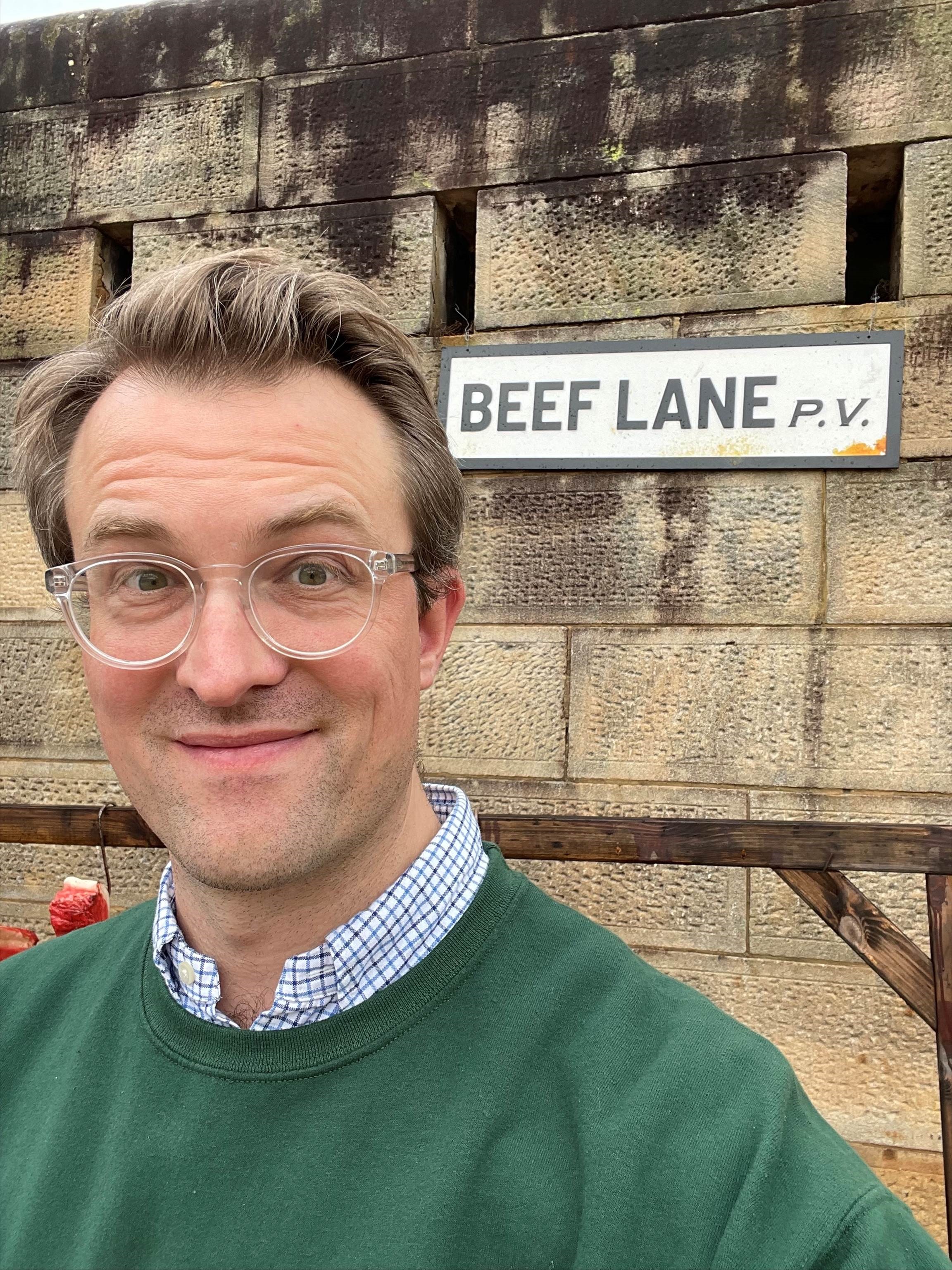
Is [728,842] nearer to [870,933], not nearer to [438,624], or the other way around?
[870,933]

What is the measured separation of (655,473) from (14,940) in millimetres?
2434

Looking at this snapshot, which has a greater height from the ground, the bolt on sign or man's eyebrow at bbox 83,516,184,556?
the bolt on sign

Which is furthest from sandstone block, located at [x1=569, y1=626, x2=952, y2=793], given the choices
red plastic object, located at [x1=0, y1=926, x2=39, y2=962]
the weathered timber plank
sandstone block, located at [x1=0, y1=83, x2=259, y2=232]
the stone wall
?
sandstone block, located at [x1=0, y1=83, x2=259, y2=232]

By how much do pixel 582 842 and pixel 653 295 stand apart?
1.89 m

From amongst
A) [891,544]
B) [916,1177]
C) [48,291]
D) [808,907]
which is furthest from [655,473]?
[48,291]

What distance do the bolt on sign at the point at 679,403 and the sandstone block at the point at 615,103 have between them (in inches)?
25.3

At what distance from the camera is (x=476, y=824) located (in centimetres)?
137

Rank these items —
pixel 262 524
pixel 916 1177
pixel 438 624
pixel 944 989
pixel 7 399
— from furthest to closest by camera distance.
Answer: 1. pixel 7 399
2. pixel 916 1177
3. pixel 944 989
4. pixel 438 624
5. pixel 262 524

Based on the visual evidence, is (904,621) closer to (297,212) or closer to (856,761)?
(856,761)

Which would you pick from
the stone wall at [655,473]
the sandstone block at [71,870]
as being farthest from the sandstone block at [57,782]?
the sandstone block at [71,870]

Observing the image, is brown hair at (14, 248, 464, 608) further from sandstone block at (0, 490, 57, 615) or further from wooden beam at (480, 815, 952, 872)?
sandstone block at (0, 490, 57, 615)

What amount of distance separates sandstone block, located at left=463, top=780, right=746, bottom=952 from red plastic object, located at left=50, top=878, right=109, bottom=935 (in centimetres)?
115

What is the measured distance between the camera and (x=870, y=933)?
7.12ft

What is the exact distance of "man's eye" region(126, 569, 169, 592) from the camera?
118 cm
